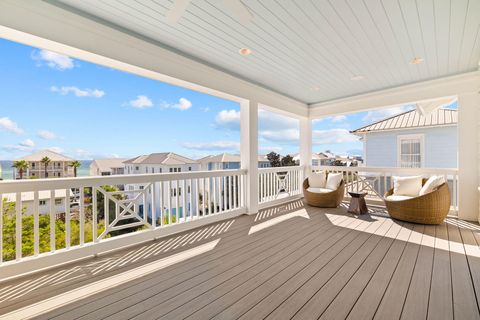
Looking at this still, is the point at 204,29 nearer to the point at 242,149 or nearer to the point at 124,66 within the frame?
the point at 124,66

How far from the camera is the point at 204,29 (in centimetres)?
271

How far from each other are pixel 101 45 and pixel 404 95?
571 centimetres

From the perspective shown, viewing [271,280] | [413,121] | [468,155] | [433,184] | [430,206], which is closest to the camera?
[271,280]

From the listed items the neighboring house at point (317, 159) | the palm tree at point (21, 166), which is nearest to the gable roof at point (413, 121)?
the neighboring house at point (317, 159)

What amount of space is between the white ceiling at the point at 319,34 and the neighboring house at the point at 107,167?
5.76 feet

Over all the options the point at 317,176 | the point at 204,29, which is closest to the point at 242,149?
the point at 317,176

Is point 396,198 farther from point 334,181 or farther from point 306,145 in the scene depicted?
point 306,145

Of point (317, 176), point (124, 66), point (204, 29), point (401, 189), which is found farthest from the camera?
point (317, 176)

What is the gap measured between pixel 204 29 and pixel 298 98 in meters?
3.66

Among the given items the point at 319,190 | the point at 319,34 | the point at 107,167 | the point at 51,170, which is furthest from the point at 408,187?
the point at 51,170

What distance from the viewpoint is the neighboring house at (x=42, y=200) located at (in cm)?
242

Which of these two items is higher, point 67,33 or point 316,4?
point 316,4

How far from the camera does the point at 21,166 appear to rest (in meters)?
2.39

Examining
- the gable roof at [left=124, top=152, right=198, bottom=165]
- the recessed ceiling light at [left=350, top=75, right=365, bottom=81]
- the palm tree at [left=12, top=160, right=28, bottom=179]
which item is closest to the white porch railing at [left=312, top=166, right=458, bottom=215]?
the recessed ceiling light at [left=350, top=75, right=365, bottom=81]
